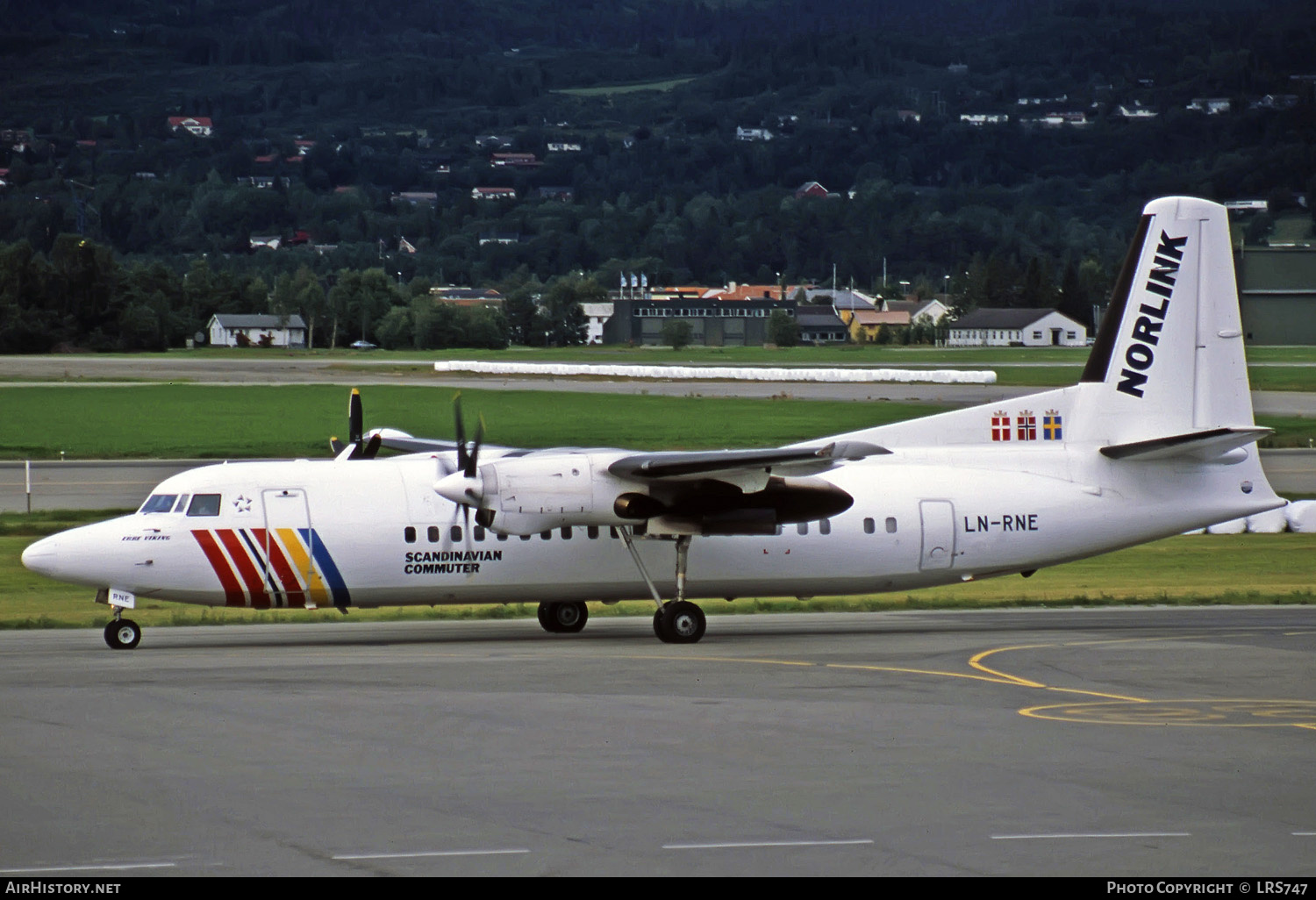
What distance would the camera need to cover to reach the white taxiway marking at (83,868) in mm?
11094

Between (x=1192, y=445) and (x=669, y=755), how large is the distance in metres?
13.0

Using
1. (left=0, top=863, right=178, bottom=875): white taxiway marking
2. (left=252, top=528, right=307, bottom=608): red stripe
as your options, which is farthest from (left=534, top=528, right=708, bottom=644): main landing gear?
(left=0, top=863, right=178, bottom=875): white taxiway marking

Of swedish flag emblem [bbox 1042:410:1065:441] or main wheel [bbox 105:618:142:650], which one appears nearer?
main wheel [bbox 105:618:142:650]

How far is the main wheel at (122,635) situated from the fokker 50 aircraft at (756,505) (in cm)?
3

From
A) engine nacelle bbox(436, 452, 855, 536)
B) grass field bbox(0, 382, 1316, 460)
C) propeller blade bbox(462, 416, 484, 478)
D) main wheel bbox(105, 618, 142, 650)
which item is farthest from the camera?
grass field bbox(0, 382, 1316, 460)

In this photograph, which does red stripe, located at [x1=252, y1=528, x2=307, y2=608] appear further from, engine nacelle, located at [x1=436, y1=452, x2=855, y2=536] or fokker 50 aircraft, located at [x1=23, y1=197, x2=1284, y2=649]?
engine nacelle, located at [x1=436, y1=452, x2=855, y2=536]

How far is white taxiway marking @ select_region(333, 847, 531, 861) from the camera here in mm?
11594

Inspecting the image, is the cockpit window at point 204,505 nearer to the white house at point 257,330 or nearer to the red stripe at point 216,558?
the red stripe at point 216,558

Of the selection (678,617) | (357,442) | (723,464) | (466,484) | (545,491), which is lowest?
(678,617)

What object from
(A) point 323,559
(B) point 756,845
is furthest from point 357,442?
(B) point 756,845

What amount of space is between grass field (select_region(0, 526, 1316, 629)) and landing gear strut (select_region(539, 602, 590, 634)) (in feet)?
11.0

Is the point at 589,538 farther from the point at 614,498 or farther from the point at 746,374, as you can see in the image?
the point at 746,374

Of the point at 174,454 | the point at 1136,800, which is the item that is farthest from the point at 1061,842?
the point at 174,454

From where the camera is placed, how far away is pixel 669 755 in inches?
612
